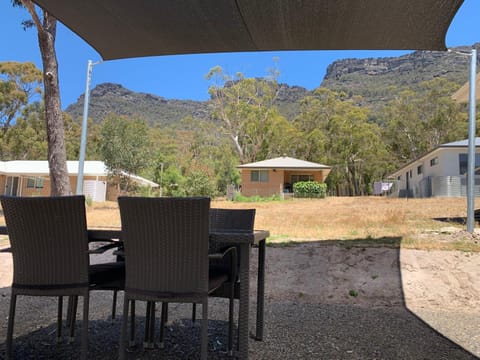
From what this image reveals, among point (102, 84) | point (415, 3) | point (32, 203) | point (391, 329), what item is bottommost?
point (391, 329)

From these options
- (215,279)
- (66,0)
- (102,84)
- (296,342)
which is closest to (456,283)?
(296,342)

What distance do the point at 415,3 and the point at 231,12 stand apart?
1.35 metres

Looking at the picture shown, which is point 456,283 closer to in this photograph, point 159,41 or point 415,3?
point 415,3

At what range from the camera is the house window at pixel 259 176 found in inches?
902

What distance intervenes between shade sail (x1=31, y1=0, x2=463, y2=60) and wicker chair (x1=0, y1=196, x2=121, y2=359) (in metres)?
1.89

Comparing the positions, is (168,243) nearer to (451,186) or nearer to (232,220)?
(232,220)

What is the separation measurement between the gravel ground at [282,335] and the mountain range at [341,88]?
40.0 metres

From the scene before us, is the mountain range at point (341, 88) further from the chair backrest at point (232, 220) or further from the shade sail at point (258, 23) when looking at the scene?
the chair backrest at point (232, 220)

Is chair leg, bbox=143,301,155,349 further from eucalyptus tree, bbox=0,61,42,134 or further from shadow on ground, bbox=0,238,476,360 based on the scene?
eucalyptus tree, bbox=0,61,42,134

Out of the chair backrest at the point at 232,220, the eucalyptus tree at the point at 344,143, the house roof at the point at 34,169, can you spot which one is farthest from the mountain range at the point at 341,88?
the chair backrest at the point at 232,220

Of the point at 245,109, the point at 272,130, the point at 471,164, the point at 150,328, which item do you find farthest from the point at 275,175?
the point at 150,328

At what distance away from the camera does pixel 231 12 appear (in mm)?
3178

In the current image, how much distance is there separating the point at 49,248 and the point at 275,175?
21008 millimetres

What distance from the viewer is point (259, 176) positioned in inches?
906
